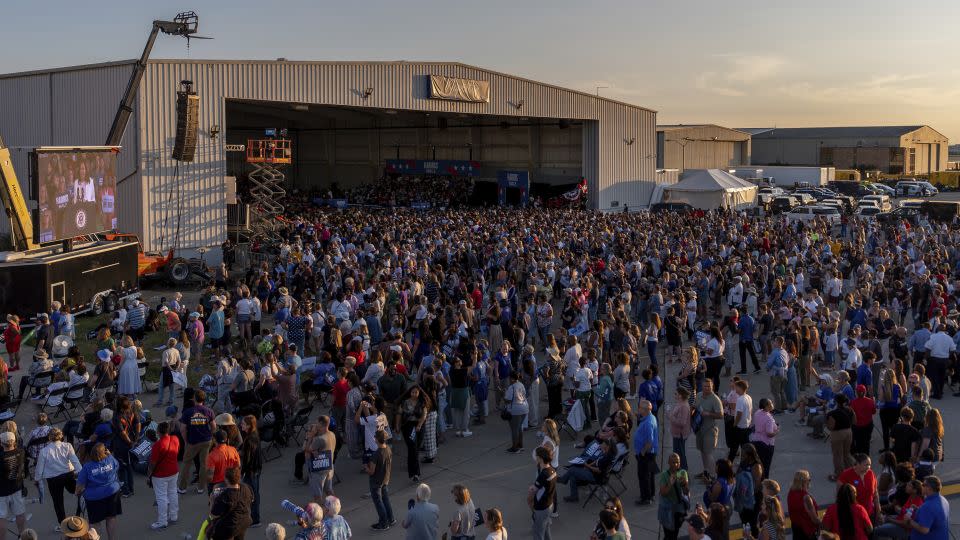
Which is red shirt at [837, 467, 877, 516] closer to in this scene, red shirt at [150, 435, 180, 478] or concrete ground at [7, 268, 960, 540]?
concrete ground at [7, 268, 960, 540]

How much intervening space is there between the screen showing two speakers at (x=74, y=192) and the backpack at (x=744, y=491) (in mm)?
18164

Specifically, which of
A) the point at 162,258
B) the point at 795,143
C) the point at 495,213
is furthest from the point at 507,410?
the point at 795,143

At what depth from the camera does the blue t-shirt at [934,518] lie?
287 inches

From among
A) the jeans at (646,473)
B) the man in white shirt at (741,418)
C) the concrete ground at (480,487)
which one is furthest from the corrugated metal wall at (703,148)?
the jeans at (646,473)

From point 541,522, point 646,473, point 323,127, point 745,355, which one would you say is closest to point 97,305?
point 745,355

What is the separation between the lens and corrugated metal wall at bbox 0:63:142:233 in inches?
1062

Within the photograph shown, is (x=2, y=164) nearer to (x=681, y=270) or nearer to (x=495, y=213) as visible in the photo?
(x=681, y=270)

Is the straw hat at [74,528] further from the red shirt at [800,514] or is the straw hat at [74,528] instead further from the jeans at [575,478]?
the red shirt at [800,514]

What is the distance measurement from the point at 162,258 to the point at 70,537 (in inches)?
796

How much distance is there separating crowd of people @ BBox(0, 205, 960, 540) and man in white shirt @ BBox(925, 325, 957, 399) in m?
0.04

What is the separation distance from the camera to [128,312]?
57.4 ft

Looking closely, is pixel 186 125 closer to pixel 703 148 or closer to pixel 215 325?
pixel 215 325

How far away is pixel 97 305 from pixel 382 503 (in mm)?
14973

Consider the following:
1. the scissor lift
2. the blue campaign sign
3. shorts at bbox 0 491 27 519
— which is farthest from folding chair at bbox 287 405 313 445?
the blue campaign sign
